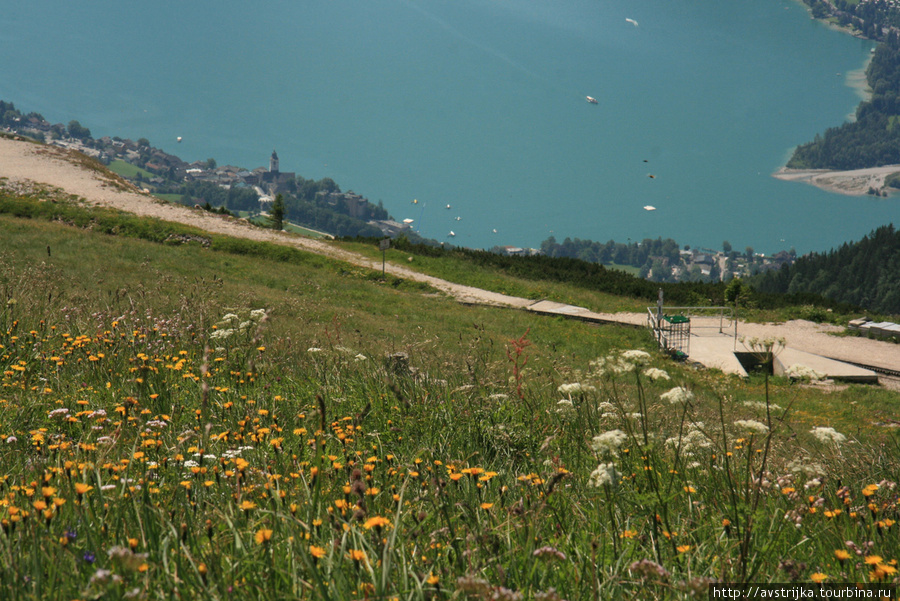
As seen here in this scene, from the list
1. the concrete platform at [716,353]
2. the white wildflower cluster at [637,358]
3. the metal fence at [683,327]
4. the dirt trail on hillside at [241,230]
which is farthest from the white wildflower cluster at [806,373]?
the dirt trail on hillside at [241,230]

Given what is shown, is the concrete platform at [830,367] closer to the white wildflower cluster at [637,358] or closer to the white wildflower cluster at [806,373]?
the white wildflower cluster at [806,373]

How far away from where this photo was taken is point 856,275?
269 ft

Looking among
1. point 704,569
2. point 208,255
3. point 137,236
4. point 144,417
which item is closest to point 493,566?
point 704,569

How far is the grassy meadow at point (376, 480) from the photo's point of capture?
A: 5.78ft

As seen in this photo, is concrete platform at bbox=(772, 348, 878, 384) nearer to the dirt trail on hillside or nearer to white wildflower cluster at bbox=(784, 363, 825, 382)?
the dirt trail on hillside

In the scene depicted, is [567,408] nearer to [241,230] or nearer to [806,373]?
[806,373]

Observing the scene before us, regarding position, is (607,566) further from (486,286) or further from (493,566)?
(486,286)

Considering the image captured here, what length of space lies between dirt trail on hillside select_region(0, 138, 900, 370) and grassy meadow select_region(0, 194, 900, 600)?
1648cm

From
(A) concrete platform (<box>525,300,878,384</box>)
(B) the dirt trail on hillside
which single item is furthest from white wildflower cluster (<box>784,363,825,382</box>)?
(B) the dirt trail on hillside

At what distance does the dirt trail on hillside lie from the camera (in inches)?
772

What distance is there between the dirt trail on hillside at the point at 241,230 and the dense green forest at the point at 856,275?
63947 millimetres

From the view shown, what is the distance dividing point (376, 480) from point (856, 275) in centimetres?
9966

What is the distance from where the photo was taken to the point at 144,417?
4.19 meters

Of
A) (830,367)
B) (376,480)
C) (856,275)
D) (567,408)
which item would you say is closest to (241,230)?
(830,367)
